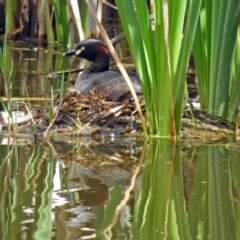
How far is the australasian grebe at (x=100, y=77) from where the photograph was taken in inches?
251

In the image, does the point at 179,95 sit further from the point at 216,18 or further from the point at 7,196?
the point at 7,196

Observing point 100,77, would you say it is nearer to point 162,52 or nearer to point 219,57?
point 219,57

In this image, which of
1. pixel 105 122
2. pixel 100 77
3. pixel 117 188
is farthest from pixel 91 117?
pixel 117 188

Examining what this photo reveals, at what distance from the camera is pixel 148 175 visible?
429 centimetres

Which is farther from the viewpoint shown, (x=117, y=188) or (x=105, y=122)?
(x=105, y=122)

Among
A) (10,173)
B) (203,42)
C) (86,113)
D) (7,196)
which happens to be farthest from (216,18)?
(7,196)

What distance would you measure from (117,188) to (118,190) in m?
0.05

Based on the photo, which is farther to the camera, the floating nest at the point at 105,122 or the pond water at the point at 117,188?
the floating nest at the point at 105,122

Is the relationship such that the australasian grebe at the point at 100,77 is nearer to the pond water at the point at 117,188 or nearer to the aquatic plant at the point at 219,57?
the aquatic plant at the point at 219,57

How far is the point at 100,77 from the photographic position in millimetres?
7027

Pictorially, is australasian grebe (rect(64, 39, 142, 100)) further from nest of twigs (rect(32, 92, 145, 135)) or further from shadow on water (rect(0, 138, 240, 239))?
shadow on water (rect(0, 138, 240, 239))

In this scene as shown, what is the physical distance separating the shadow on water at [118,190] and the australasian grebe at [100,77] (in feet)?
3.46

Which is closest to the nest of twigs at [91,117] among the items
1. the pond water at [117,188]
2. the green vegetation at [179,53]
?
the pond water at [117,188]

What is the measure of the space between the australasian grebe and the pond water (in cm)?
97
